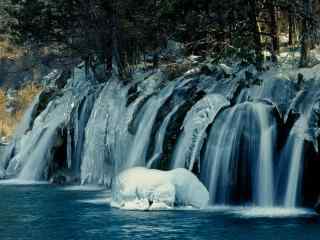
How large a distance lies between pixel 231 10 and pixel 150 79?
4617 millimetres

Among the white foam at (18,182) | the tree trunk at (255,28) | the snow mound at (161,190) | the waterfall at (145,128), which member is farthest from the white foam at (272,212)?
the white foam at (18,182)

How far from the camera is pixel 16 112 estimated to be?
107125 mm

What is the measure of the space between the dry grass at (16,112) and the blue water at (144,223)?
6752 cm

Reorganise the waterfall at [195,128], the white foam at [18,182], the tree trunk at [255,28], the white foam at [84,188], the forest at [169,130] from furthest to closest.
Result: 1. the white foam at [18,182]
2. the tree trunk at [255,28]
3. the white foam at [84,188]
4. the waterfall at [195,128]
5. the forest at [169,130]

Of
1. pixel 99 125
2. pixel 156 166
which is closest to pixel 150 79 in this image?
pixel 99 125

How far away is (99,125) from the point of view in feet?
115

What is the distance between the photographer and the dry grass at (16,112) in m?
94.0

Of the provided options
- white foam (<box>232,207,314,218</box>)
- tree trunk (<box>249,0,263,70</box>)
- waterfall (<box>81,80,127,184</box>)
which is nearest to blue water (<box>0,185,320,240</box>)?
white foam (<box>232,207,314,218</box>)

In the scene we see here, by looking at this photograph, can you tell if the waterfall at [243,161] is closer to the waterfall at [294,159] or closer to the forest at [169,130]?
the forest at [169,130]

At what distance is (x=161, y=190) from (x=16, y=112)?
285 feet

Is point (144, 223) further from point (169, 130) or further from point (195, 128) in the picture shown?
point (169, 130)

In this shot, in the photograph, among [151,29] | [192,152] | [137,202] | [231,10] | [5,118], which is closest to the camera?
[137,202]

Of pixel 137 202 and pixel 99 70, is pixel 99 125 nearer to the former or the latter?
pixel 99 70

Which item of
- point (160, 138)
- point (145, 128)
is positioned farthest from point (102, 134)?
point (160, 138)
